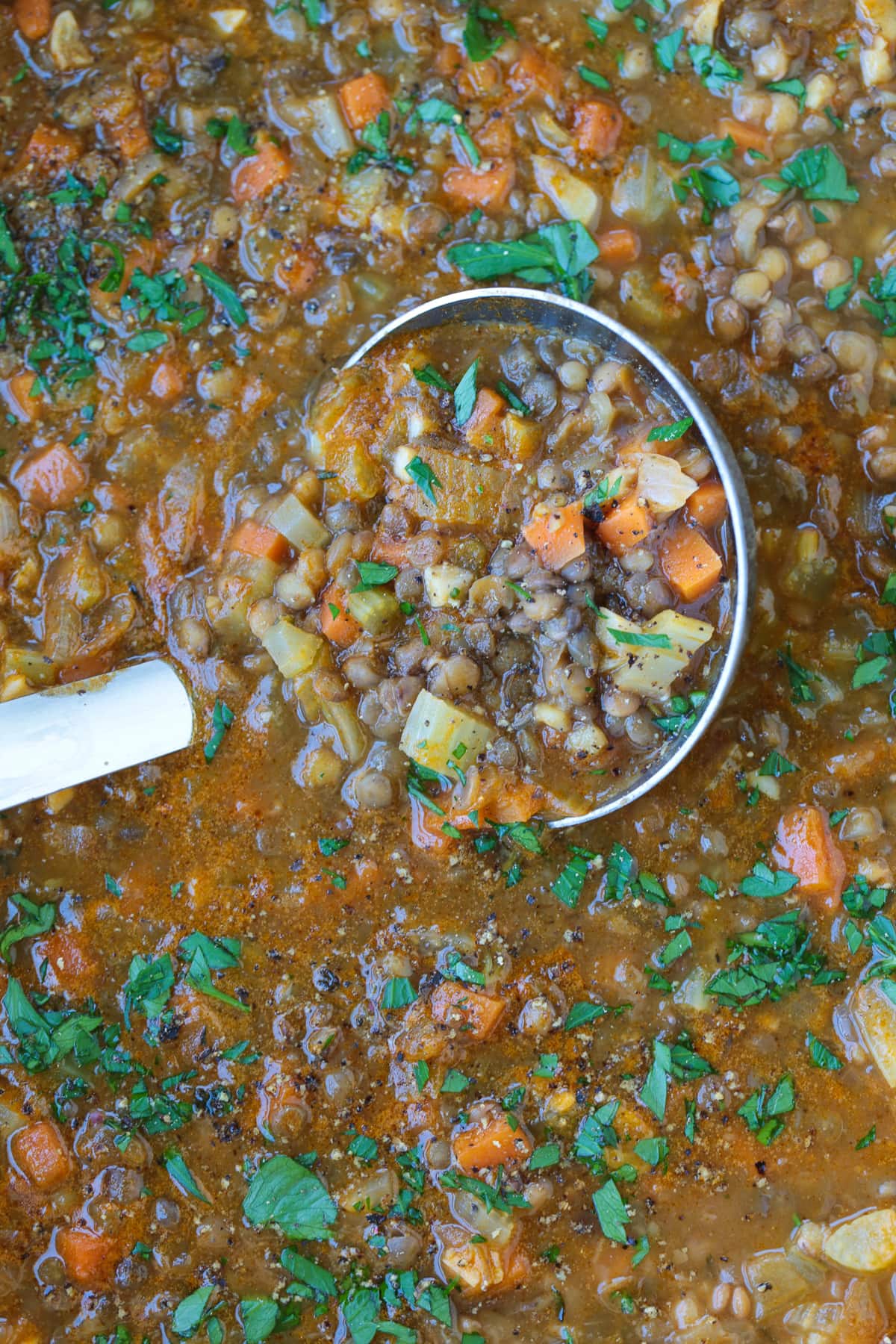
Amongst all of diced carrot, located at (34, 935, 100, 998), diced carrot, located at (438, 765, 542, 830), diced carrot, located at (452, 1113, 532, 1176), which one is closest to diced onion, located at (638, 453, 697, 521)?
diced carrot, located at (438, 765, 542, 830)

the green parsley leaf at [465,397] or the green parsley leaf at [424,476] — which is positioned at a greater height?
the green parsley leaf at [465,397]

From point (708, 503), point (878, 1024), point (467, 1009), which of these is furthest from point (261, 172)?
point (878, 1024)

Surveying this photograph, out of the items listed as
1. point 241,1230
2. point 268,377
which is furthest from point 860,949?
point 268,377

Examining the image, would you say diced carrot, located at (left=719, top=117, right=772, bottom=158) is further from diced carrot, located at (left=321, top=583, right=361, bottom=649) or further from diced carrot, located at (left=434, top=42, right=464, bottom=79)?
diced carrot, located at (left=321, top=583, right=361, bottom=649)

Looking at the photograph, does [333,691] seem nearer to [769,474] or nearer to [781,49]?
[769,474]

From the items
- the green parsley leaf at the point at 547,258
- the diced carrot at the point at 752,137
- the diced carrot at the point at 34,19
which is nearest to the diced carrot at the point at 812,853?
the green parsley leaf at the point at 547,258

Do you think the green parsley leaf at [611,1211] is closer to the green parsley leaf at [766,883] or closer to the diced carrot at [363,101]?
the green parsley leaf at [766,883]
